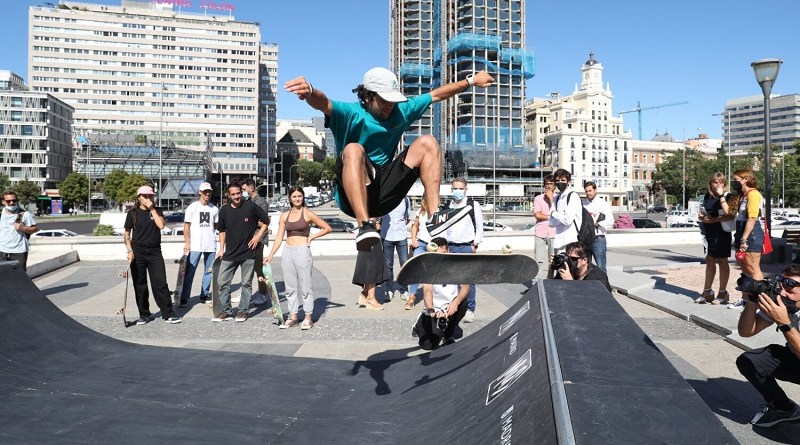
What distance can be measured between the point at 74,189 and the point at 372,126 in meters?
76.0

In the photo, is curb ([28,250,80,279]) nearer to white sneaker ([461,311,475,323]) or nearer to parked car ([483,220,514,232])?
white sneaker ([461,311,475,323])

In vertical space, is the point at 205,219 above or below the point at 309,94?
below

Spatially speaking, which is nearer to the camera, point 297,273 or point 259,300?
point 297,273

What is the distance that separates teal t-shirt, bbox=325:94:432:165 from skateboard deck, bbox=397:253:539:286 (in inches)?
33.0

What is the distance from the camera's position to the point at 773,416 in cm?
364

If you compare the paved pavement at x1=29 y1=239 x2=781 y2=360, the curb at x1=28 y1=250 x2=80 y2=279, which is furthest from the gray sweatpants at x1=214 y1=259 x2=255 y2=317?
the curb at x1=28 y1=250 x2=80 y2=279

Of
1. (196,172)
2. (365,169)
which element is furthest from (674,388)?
(196,172)

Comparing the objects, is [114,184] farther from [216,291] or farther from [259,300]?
[216,291]

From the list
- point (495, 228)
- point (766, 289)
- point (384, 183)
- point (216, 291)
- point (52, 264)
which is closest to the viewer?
point (766, 289)

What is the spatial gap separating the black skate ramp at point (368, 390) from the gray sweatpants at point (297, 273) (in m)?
1.81

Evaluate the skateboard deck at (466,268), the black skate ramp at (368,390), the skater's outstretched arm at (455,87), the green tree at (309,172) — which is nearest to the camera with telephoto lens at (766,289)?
the black skate ramp at (368,390)

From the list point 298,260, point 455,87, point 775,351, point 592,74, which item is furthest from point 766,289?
point 592,74

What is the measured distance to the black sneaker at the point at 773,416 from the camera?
3607 mm

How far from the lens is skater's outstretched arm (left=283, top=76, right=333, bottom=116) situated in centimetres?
330
